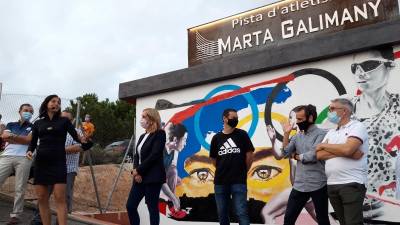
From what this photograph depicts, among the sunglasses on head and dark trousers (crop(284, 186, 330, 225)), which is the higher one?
the sunglasses on head

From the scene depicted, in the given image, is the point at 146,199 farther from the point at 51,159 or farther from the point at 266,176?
the point at 266,176

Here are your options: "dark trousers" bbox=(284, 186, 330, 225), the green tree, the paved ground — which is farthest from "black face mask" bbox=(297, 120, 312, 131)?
the green tree

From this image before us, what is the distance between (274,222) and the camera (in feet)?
18.5

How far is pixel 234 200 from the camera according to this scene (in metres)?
4.45

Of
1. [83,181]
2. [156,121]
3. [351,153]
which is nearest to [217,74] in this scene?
[156,121]

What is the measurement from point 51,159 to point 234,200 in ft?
6.89

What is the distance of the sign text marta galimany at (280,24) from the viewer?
6055 millimetres

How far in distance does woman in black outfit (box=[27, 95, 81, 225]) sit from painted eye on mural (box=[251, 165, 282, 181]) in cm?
269

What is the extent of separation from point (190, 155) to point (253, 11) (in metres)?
2.84

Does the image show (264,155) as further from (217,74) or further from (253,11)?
(253,11)

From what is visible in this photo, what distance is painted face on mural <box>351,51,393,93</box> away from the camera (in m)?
5.02

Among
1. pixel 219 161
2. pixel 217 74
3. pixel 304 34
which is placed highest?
pixel 304 34

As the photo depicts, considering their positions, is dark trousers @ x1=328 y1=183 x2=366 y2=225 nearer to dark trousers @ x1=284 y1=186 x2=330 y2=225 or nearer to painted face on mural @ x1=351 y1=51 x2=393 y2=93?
dark trousers @ x1=284 y1=186 x2=330 y2=225

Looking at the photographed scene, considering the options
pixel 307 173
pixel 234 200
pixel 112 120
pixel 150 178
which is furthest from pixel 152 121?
pixel 112 120
